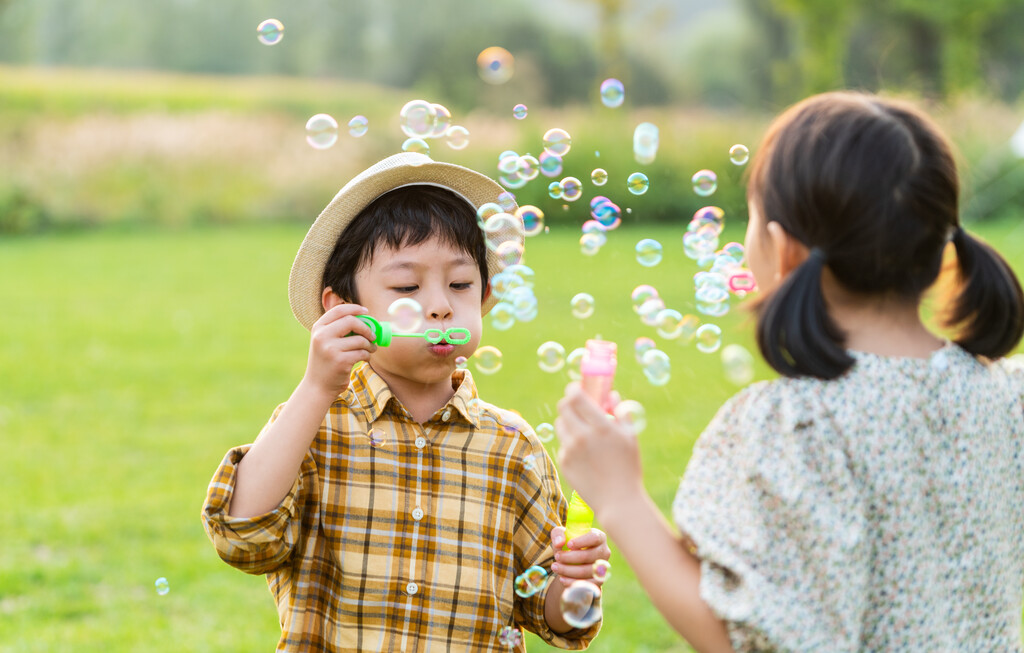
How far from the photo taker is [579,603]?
68.6 inches

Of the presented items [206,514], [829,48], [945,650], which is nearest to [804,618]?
[945,650]

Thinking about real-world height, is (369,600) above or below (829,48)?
below

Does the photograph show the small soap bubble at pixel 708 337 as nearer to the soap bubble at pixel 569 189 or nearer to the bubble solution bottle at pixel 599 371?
the soap bubble at pixel 569 189

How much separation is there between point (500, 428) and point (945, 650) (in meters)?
0.83

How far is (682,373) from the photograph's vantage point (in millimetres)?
6730

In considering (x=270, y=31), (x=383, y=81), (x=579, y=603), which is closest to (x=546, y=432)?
(x=579, y=603)

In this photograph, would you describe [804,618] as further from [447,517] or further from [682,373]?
[682,373]

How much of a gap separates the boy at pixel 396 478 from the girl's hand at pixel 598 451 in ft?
1.20

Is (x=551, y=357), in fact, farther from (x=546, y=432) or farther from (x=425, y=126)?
(x=425, y=126)

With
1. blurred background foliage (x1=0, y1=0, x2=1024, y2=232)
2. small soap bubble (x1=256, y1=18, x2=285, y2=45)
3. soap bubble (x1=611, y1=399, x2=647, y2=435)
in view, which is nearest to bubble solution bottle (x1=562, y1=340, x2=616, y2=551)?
soap bubble (x1=611, y1=399, x2=647, y2=435)

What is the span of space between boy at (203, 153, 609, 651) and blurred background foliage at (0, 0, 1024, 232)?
880cm

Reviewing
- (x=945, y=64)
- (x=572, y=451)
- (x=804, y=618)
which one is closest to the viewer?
(x=804, y=618)

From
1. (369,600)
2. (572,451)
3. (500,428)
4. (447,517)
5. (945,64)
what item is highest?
(945,64)

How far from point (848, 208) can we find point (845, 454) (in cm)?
32
